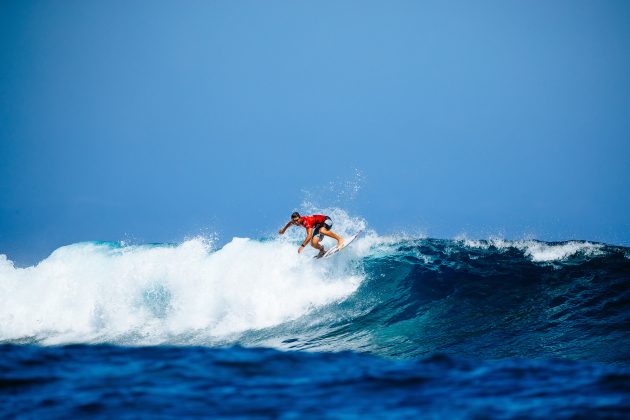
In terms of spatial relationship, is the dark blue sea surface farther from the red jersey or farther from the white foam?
the red jersey

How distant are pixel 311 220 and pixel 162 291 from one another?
5.68 metres

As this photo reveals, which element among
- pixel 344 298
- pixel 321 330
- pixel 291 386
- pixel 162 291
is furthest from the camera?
pixel 162 291

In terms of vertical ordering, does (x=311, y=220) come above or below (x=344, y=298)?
above

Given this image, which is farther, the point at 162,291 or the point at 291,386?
the point at 162,291

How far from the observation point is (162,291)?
14461 mm

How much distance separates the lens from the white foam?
12.4m

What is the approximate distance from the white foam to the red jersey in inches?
57.7

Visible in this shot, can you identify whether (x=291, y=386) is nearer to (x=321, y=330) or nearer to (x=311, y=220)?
(x=321, y=330)

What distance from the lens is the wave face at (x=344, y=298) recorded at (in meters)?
9.32

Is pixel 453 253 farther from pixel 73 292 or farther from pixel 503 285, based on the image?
pixel 73 292

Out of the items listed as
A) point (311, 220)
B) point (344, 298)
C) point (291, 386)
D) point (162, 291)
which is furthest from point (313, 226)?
point (291, 386)

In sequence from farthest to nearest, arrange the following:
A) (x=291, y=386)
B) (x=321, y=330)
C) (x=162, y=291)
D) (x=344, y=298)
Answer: (x=162, y=291) → (x=344, y=298) → (x=321, y=330) → (x=291, y=386)

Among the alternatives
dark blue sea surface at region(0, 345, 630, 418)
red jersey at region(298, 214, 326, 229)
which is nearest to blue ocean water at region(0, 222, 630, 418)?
dark blue sea surface at region(0, 345, 630, 418)

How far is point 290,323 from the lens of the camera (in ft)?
37.2
